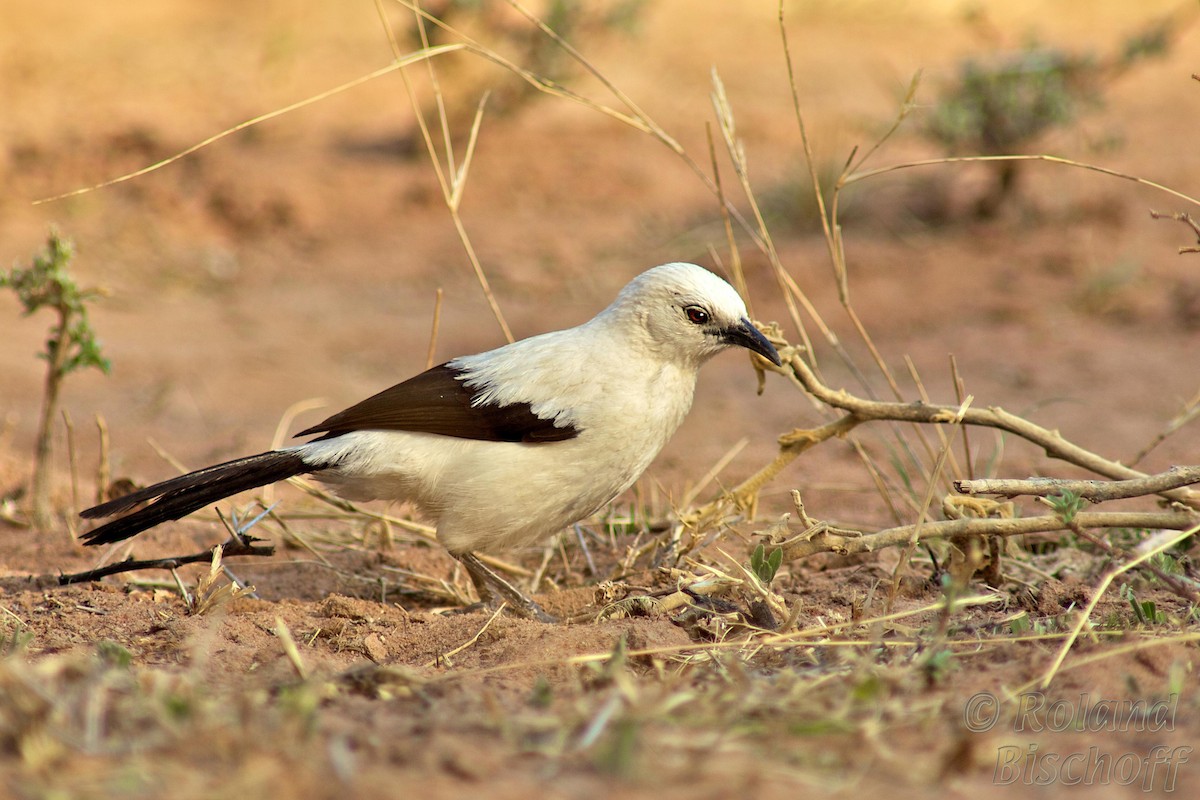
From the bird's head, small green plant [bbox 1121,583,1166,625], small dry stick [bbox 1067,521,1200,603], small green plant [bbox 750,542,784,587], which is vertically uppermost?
the bird's head

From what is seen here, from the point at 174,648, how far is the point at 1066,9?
15833 mm

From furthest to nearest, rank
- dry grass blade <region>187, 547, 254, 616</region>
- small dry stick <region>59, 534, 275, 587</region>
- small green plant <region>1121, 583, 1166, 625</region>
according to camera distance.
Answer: small dry stick <region>59, 534, 275, 587</region>
dry grass blade <region>187, 547, 254, 616</region>
small green plant <region>1121, 583, 1166, 625</region>

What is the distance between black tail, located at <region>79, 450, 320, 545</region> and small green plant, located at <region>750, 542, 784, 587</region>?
5.36 ft

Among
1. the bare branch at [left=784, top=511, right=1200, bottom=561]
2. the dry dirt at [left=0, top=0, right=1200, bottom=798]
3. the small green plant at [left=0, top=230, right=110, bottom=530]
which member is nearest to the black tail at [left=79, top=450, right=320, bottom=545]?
the dry dirt at [left=0, top=0, right=1200, bottom=798]

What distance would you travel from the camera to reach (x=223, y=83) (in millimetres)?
12031

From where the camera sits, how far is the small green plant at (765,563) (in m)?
3.22

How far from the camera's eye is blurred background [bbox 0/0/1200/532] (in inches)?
271

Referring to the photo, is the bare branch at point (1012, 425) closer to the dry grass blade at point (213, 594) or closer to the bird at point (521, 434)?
the bird at point (521, 434)

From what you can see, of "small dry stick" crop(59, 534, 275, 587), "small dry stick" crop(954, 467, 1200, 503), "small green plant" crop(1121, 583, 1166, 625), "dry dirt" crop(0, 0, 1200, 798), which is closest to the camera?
"dry dirt" crop(0, 0, 1200, 798)

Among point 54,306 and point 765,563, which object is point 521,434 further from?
point 54,306

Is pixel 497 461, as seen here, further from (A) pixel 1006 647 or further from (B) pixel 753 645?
(A) pixel 1006 647

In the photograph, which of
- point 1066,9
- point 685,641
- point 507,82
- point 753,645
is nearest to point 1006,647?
point 753,645

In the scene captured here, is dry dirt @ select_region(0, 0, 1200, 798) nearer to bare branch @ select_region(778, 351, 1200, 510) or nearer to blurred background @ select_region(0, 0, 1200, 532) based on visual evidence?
blurred background @ select_region(0, 0, 1200, 532)

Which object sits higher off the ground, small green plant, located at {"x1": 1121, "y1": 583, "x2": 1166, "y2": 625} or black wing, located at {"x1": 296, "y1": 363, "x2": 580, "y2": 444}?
black wing, located at {"x1": 296, "y1": 363, "x2": 580, "y2": 444}
